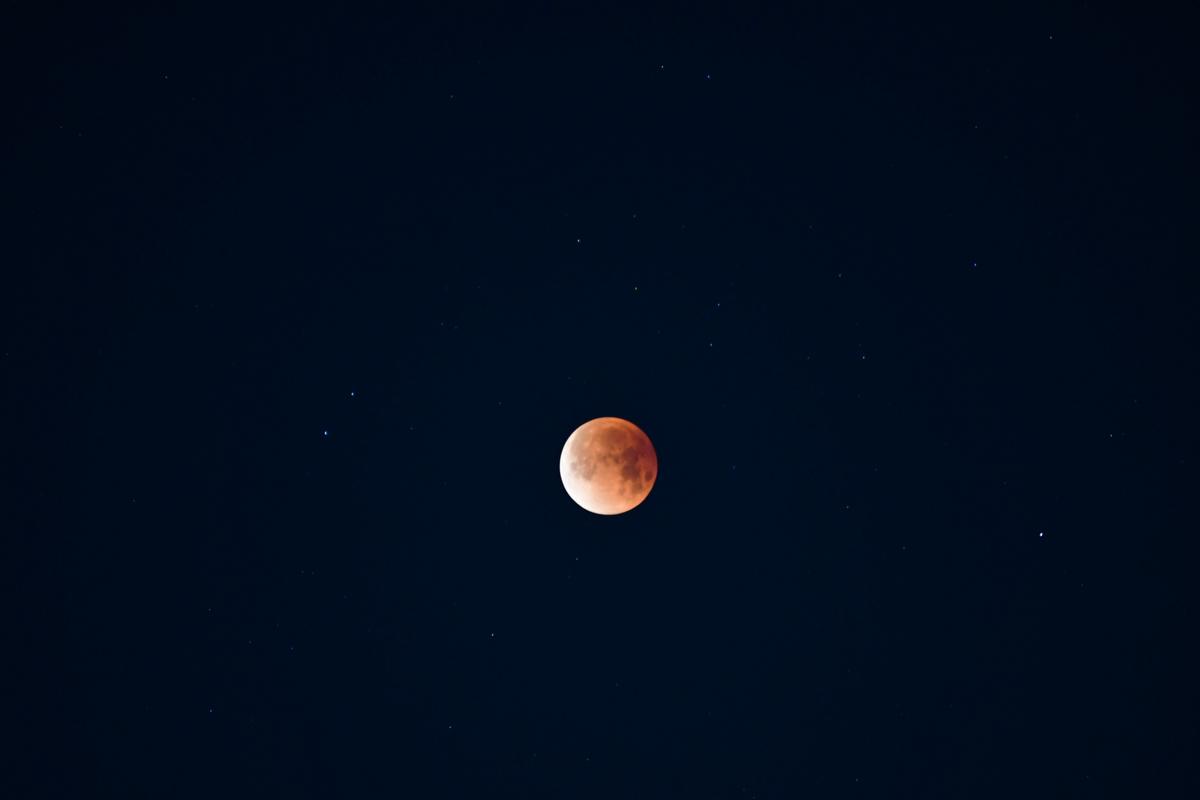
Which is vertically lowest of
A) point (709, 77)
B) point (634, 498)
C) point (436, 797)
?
point (436, 797)

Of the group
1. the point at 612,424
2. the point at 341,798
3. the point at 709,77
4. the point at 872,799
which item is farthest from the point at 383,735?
the point at 709,77

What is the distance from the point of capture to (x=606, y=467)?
4.75 metres

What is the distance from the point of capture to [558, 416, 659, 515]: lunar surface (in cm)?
476

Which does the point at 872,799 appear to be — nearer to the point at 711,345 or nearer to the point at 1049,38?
the point at 711,345

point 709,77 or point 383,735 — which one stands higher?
point 709,77

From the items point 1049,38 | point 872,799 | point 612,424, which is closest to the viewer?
point 1049,38

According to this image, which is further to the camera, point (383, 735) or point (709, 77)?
point (383, 735)

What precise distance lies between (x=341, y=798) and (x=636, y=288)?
3382mm

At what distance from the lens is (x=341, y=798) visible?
17.6 feet

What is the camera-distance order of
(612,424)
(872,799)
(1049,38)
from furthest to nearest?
(872,799) < (612,424) < (1049,38)

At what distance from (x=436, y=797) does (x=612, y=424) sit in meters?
Result: 2.46

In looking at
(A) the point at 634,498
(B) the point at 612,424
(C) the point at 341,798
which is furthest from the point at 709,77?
(C) the point at 341,798

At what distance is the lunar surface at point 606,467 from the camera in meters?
4.76

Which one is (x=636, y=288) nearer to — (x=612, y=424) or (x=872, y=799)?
(x=612, y=424)
